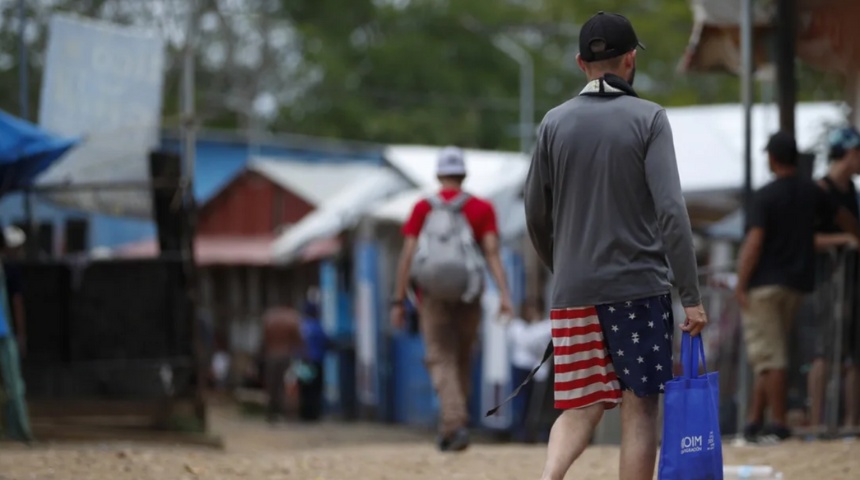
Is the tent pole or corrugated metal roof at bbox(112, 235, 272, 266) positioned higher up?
the tent pole

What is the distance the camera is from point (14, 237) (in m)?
13.6

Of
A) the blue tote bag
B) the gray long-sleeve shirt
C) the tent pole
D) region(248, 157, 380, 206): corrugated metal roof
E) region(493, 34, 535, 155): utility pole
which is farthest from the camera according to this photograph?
region(493, 34, 535, 155): utility pole

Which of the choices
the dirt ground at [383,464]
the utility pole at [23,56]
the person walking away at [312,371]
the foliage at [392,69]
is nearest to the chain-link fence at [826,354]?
the dirt ground at [383,464]

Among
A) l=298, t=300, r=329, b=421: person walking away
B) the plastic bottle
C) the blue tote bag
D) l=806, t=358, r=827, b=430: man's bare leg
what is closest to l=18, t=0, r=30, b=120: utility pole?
l=806, t=358, r=827, b=430: man's bare leg

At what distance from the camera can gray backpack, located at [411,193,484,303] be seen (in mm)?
9195

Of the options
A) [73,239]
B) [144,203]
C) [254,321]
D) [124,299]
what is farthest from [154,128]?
[254,321]

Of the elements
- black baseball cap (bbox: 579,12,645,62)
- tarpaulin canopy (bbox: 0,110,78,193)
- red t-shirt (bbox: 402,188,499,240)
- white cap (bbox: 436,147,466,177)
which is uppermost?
black baseball cap (bbox: 579,12,645,62)

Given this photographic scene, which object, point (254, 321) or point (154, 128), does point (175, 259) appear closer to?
point (154, 128)

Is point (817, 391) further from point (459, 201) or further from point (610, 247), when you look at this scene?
point (610, 247)

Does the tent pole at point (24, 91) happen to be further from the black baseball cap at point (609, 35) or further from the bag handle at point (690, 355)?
the bag handle at point (690, 355)

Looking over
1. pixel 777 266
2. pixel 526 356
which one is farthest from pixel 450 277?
pixel 526 356

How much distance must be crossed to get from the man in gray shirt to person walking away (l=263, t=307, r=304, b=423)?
60.9 ft

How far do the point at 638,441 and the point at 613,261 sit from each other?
2.03 ft

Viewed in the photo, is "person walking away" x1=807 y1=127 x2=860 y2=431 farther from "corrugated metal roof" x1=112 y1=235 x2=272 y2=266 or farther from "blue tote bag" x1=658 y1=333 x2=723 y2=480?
"corrugated metal roof" x1=112 y1=235 x2=272 y2=266
